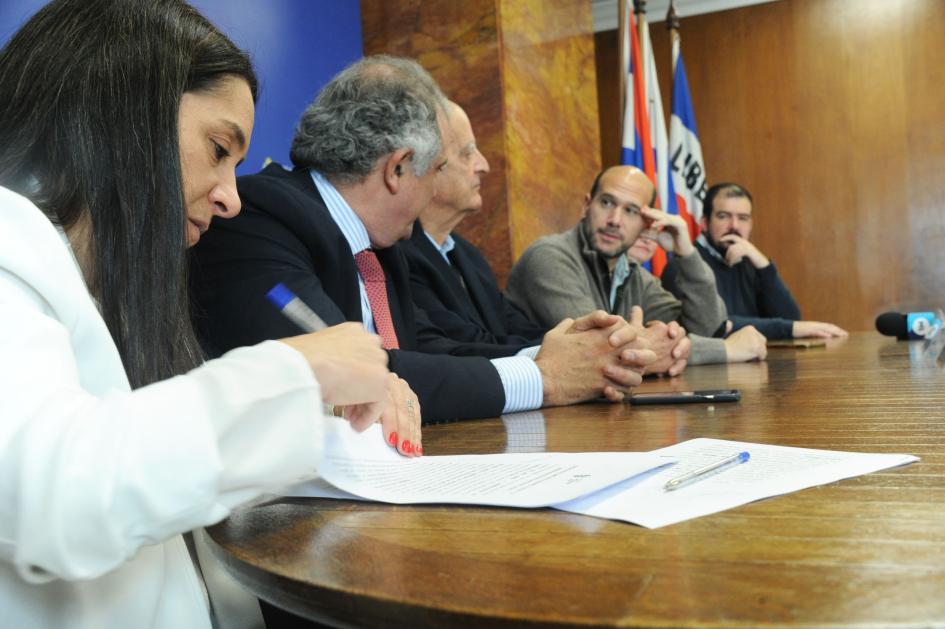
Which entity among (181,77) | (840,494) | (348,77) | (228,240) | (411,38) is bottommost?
(840,494)

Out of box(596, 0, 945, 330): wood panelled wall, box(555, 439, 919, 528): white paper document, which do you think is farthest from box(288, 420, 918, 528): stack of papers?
box(596, 0, 945, 330): wood panelled wall

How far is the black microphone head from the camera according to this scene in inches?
125

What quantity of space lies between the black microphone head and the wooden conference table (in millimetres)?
2486

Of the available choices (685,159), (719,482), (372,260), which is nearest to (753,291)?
(685,159)

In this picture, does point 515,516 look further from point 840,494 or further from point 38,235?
point 38,235

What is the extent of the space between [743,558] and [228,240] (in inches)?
49.5

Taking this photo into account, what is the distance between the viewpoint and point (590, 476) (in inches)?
31.3

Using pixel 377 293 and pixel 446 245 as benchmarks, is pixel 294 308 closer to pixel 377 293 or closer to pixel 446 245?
pixel 377 293

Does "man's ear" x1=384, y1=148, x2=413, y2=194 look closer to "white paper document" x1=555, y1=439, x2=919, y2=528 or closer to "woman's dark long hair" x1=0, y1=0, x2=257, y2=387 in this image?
"woman's dark long hair" x1=0, y1=0, x2=257, y2=387

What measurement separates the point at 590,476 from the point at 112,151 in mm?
591

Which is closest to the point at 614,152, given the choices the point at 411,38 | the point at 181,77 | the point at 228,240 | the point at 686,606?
the point at 411,38

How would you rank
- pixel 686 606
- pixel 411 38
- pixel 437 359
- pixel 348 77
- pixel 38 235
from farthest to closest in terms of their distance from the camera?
pixel 411 38 → pixel 348 77 → pixel 437 359 → pixel 38 235 → pixel 686 606

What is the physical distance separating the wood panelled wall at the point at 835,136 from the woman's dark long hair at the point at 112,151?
6.35 meters

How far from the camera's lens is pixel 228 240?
159cm
